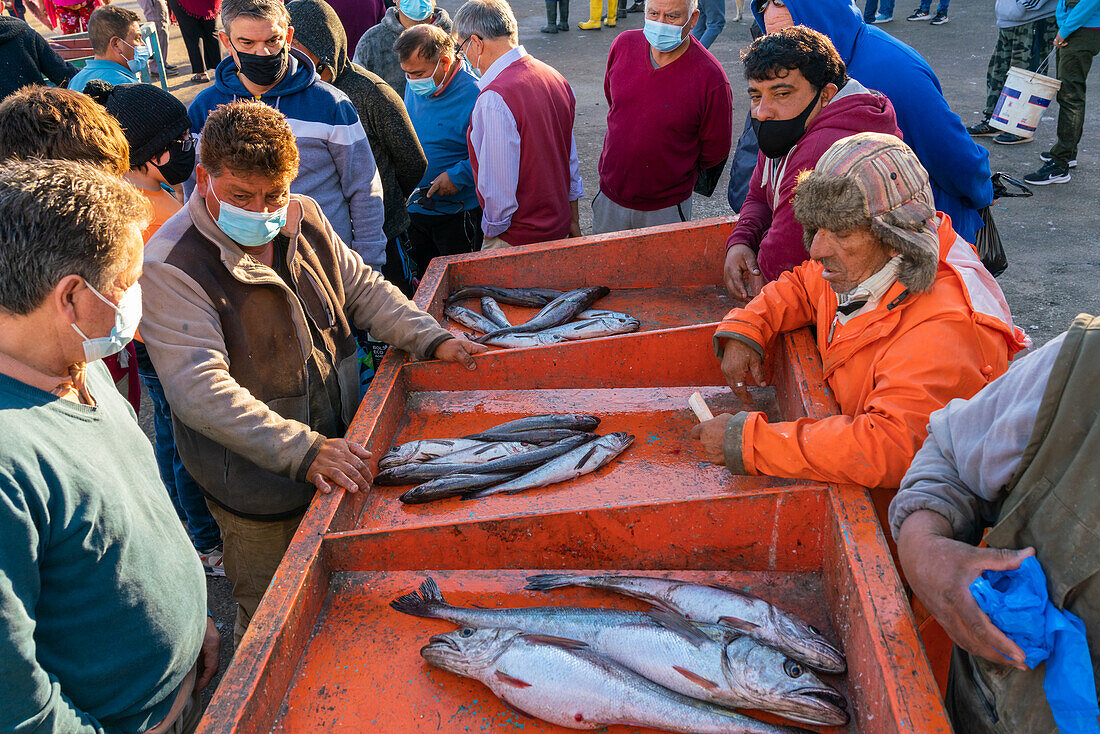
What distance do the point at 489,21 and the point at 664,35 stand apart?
1.13m

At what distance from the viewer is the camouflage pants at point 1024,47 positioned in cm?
905

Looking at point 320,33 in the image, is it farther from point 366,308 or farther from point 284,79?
point 366,308

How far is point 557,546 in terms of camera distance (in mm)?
2707

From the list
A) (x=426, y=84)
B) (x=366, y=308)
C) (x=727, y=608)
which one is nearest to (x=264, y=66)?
(x=426, y=84)

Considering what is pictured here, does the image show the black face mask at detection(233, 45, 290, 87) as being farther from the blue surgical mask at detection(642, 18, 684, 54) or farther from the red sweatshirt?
the blue surgical mask at detection(642, 18, 684, 54)

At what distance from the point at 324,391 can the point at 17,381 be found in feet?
5.08

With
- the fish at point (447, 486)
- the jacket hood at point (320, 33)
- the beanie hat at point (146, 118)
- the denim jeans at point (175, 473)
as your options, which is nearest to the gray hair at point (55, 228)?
the fish at point (447, 486)

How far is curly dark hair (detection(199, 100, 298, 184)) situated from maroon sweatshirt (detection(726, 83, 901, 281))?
2040 millimetres

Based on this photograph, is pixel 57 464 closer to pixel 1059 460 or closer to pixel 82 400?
pixel 82 400

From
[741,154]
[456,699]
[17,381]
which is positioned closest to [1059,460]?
[456,699]

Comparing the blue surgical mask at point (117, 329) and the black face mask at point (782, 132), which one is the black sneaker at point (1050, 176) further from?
the blue surgical mask at point (117, 329)

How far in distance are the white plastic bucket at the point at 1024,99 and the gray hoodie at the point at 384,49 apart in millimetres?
4782

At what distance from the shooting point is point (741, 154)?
4914 mm

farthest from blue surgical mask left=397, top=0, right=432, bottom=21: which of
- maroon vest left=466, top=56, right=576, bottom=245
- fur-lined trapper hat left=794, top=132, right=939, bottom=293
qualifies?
fur-lined trapper hat left=794, top=132, right=939, bottom=293
